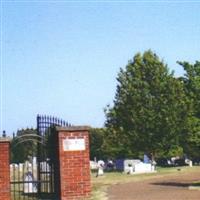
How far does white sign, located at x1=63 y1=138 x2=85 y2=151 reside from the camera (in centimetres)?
1280

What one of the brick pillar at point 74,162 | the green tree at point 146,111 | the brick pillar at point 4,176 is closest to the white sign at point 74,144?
the brick pillar at point 74,162

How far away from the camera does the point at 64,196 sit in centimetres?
1262

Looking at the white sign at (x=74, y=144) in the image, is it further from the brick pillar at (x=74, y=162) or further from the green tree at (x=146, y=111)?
the green tree at (x=146, y=111)

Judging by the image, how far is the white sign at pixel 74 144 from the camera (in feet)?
42.0

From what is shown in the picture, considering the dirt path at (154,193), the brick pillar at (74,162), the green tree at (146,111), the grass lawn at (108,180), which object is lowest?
the dirt path at (154,193)

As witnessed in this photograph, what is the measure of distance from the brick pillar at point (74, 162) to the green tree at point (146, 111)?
35963 mm

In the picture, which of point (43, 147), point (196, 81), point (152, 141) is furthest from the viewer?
point (152, 141)

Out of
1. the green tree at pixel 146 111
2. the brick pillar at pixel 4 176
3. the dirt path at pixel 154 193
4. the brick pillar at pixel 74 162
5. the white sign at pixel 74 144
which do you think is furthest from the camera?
the green tree at pixel 146 111

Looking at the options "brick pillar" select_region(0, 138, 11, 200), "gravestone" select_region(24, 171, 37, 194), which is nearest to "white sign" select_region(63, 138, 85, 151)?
"brick pillar" select_region(0, 138, 11, 200)

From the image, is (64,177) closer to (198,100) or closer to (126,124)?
(198,100)

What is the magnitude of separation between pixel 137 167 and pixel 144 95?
10.4 meters

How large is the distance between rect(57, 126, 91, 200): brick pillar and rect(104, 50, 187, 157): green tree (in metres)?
36.0

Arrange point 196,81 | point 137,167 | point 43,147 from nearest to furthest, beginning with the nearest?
1. point 43,147
2. point 196,81
3. point 137,167

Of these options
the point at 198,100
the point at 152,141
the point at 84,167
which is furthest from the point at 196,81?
the point at 152,141
